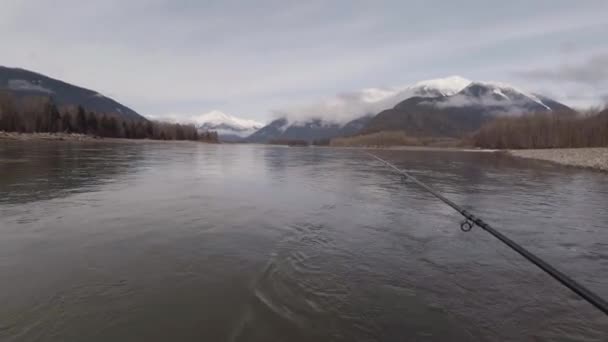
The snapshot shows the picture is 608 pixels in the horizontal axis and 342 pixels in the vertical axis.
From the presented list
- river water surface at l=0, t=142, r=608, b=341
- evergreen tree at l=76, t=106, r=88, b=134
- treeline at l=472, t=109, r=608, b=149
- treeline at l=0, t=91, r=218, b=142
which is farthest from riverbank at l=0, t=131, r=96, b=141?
treeline at l=472, t=109, r=608, b=149

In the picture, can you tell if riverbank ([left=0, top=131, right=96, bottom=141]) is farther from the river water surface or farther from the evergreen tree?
the river water surface

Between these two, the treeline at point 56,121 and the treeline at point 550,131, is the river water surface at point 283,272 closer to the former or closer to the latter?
the treeline at point 550,131

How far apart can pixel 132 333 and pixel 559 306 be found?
6310mm

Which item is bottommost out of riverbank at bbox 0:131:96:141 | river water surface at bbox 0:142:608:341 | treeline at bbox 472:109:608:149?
river water surface at bbox 0:142:608:341

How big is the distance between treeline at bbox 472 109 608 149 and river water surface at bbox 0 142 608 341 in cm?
10523

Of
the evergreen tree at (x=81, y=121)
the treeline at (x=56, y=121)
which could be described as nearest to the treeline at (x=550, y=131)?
the treeline at (x=56, y=121)

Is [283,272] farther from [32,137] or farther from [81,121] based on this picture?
[81,121]

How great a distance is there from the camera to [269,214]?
35.0 feet

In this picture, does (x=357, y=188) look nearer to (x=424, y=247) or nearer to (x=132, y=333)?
(x=424, y=247)

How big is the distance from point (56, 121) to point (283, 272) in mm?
136612

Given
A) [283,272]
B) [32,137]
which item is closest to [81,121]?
[32,137]

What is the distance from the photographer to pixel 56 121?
110375 mm

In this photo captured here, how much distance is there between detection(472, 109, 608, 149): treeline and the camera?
89800mm

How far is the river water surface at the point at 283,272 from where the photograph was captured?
13.9 ft
